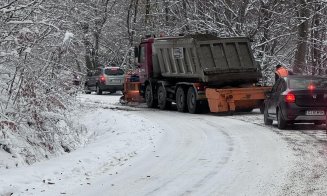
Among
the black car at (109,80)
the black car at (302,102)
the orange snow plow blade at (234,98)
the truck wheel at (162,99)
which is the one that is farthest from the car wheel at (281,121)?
the black car at (109,80)

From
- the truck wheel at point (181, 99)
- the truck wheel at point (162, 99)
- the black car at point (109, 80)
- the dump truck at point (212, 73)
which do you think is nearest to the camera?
the dump truck at point (212, 73)

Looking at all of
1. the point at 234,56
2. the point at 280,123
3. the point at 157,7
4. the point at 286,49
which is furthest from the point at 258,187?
the point at 157,7

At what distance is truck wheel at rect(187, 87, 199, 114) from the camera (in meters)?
20.9

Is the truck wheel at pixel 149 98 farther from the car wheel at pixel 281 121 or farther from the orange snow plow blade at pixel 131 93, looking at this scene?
the car wheel at pixel 281 121

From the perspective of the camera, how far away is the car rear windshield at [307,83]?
15085 mm

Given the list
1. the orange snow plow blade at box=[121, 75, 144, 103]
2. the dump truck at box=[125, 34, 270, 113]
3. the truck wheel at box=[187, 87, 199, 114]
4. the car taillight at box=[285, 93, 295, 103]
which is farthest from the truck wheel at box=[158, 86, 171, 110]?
the car taillight at box=[285, 93, 295, 103]

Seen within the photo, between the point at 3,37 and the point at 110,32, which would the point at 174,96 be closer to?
the point at 3,37

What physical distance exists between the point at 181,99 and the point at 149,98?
332 cm

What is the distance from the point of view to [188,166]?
384 inches

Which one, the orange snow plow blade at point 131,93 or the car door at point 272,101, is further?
the orange snow plow blade at point 131,93

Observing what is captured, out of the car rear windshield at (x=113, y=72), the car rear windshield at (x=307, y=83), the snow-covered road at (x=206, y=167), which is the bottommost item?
the snow-covered road at (x=206, y=167)

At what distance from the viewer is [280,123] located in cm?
1507

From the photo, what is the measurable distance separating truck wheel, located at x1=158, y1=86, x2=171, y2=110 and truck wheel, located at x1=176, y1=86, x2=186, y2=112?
1.26m

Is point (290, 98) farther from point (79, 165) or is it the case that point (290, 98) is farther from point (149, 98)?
point (149, 98)
